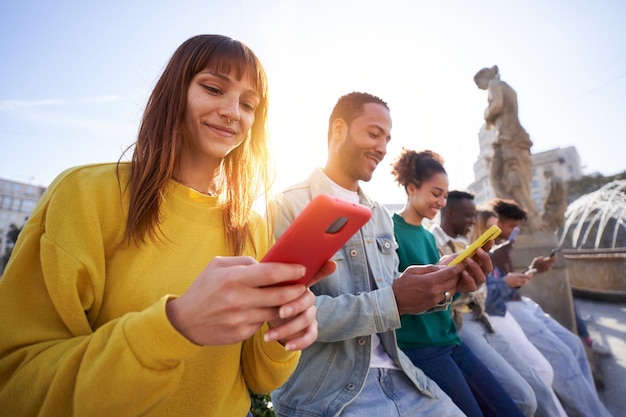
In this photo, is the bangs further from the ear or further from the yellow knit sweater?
the ear

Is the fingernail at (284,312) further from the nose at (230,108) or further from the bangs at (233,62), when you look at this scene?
the bangs at (233,62)

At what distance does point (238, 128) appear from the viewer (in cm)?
125

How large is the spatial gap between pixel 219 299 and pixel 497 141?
25.9 feet

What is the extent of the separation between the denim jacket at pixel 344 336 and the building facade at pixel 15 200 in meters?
64.2

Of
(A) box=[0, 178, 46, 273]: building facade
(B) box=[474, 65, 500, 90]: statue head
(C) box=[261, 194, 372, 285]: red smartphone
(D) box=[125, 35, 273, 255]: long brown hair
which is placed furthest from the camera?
(A) box=[0, 178, 46, 273]: building facade

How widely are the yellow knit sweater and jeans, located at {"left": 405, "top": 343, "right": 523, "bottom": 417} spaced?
130 cm

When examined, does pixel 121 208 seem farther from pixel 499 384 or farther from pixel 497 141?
pixel 497 141

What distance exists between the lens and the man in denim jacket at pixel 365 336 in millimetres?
1468

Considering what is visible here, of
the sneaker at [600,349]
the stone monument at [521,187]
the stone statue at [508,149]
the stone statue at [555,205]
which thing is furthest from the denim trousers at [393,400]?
the stone statue at [555,205]

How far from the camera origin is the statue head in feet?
24.7

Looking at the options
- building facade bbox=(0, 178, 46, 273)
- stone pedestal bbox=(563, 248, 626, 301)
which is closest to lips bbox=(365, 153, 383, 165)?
stone pedestal bbox=(563, 248, 626, 301)

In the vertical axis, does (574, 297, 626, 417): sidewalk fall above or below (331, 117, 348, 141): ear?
below

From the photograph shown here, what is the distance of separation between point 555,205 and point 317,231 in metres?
8.06

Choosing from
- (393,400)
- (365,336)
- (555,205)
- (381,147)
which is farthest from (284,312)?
(555,205)
